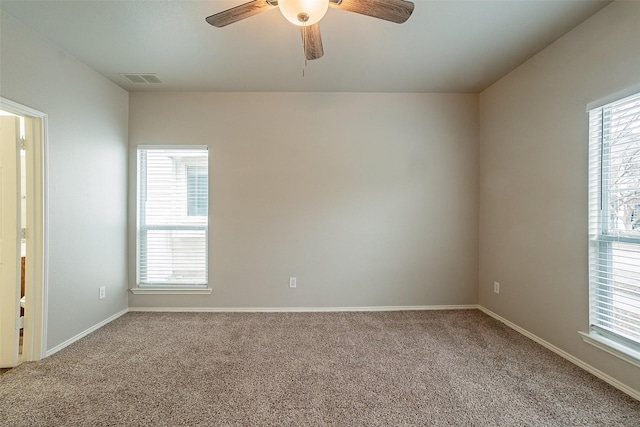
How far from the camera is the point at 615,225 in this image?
186 cm

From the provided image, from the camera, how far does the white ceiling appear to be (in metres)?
1.86

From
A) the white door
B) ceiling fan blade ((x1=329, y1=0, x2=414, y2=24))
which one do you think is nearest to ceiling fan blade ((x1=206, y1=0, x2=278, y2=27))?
ceiling fan blade ((x1=329, y1=0, x2=414, y2=24))

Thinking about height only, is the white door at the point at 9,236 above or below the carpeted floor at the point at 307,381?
above

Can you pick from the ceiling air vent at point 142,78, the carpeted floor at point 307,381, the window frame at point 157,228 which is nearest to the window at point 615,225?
the carpeted floor at point 307,381

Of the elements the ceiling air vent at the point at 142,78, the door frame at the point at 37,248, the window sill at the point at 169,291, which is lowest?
the window sill at the point at 169,291

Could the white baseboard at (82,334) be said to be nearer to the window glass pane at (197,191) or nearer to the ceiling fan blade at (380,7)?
the window glass pane at (197,191)

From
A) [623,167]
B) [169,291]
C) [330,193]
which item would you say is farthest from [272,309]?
[623,167]

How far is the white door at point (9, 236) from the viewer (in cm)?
207

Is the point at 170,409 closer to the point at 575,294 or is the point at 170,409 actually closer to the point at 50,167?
the point at 50,167

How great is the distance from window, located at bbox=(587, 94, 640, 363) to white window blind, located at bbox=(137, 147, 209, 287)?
12.2ft

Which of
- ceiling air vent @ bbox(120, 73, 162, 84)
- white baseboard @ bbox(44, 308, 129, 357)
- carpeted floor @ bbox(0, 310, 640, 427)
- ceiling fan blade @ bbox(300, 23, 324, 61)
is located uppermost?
ceiling air vent @ bbox(120, 73, 162, 84)

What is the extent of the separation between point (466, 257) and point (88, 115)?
14.9 feet

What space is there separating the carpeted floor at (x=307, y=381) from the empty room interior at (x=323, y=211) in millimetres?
19

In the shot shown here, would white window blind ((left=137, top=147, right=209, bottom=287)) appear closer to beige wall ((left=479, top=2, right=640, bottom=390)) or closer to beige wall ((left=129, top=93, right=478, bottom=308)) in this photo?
beige wall ((left=129, top=93, right=478, bottom=308))
